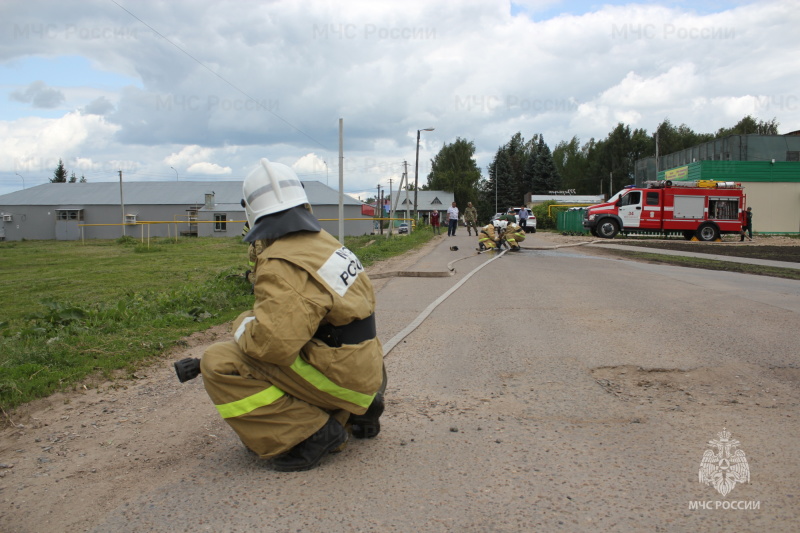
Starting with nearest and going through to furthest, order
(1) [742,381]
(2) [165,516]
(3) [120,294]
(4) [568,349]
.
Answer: (2) [165,516] < (1) [742,381] < (4) [568,349] < (3) [120,294]

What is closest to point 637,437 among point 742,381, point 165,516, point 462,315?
point 742,381

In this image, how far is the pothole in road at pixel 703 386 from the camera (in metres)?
4.77

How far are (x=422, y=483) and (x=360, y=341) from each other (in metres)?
0.84

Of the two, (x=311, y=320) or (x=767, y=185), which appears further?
(x=767, y=185)

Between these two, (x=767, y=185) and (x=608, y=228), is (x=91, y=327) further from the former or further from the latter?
(x=767, y=185)

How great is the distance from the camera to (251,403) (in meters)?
3.39

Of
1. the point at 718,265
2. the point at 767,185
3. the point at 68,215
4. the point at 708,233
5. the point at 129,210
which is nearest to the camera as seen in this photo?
the point at 718,265

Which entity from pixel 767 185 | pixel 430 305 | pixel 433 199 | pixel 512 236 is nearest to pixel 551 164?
pixel 433 199

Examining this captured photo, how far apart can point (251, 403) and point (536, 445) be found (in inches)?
69.7

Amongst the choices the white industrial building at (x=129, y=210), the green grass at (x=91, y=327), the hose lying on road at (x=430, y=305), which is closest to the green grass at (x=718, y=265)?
the hose lying on road at (x=430, y=305)

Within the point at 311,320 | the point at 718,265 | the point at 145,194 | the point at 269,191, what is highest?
the point at 145,194

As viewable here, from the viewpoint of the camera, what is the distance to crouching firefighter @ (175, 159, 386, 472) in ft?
10.5

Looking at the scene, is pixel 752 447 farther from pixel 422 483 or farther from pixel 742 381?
pixel 422 483

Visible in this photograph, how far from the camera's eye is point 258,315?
3.17 meters
